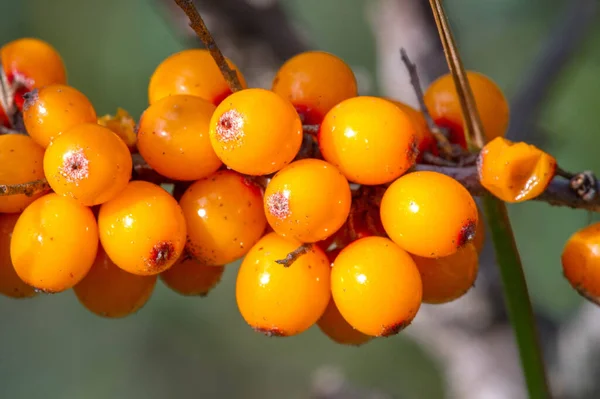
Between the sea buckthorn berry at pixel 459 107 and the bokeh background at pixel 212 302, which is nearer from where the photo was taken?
the sea buckthorn berry at pixel 459 107

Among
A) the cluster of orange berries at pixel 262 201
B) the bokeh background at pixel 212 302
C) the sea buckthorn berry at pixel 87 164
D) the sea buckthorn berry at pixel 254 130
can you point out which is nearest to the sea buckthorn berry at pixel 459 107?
the cluster of orange berries at pixel 262 201

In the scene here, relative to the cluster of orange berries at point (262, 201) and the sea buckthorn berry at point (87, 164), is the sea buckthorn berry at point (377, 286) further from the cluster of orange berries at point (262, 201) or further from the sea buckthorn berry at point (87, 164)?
the sea buckthorn berry at point (87, 164)

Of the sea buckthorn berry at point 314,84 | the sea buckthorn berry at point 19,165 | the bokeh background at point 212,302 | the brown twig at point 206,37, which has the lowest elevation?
the bokeh background at point 212,302

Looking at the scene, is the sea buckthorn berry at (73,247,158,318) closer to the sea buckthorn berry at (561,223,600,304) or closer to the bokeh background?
the sea buckthorn berry at (561,223,600,304)

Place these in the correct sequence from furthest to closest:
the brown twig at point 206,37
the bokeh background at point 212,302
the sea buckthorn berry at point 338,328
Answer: the bokeh background at point 212,302, the sea buckthorn berry at point 338,328, the brown twig at point 206,37

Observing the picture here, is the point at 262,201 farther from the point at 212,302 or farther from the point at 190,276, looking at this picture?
the point at 212,302

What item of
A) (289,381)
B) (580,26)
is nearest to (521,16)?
(580,26)

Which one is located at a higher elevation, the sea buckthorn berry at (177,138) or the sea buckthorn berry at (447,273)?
the sea buckthorn berry at (177,138)

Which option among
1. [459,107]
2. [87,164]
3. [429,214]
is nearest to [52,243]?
[87,164]
